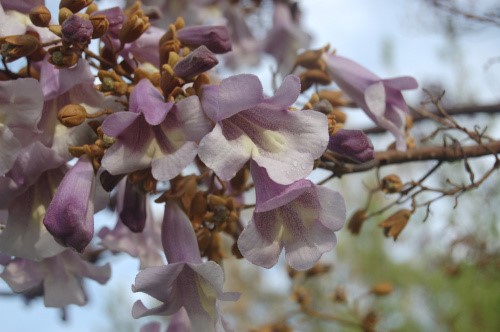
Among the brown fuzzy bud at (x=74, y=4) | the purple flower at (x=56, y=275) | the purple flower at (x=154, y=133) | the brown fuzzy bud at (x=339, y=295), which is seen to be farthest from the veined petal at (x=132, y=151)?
the brown fuzzy bud at (x=339, y=295)

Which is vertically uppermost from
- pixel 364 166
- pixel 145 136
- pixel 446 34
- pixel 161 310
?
pixel 145 136

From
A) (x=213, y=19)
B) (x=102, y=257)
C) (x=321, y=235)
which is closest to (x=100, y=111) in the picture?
→ (x=321, y=235)

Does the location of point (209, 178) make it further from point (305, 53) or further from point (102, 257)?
point (102, 257)

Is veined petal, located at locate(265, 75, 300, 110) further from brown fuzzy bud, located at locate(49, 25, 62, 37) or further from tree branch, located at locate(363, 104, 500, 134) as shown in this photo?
tree branch, located at locate(363, 104, 500, 134)

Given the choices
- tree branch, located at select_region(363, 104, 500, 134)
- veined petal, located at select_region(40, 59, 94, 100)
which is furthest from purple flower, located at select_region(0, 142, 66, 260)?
tree branch, located at select_region(363, 104, 500, 134)

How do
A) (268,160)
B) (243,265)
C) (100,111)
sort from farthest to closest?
(243,265), (100,111), (268,160)

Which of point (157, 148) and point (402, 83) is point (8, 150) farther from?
point (402, 83)
